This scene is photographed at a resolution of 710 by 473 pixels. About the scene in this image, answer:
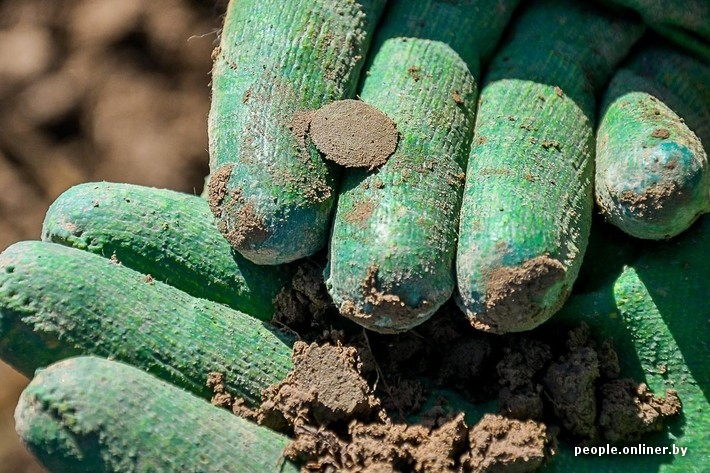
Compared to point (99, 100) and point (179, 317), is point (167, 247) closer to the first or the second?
point (179, 317)

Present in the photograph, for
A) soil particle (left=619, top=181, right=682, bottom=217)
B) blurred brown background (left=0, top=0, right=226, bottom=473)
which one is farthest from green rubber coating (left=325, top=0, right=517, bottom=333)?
blurred brown background (left=0, top=0, right=226, bottom=473)

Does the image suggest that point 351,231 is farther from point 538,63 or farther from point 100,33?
point 100,33

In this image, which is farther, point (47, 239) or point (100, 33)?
point (100, 33)

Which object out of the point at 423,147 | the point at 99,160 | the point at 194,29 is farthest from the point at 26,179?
the point at 423,147

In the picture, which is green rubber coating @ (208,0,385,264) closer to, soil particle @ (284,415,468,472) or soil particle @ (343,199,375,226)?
soil particle @ (343,199,375,226)

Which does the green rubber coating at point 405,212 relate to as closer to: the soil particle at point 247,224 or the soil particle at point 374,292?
the soil particle at point 374,292
